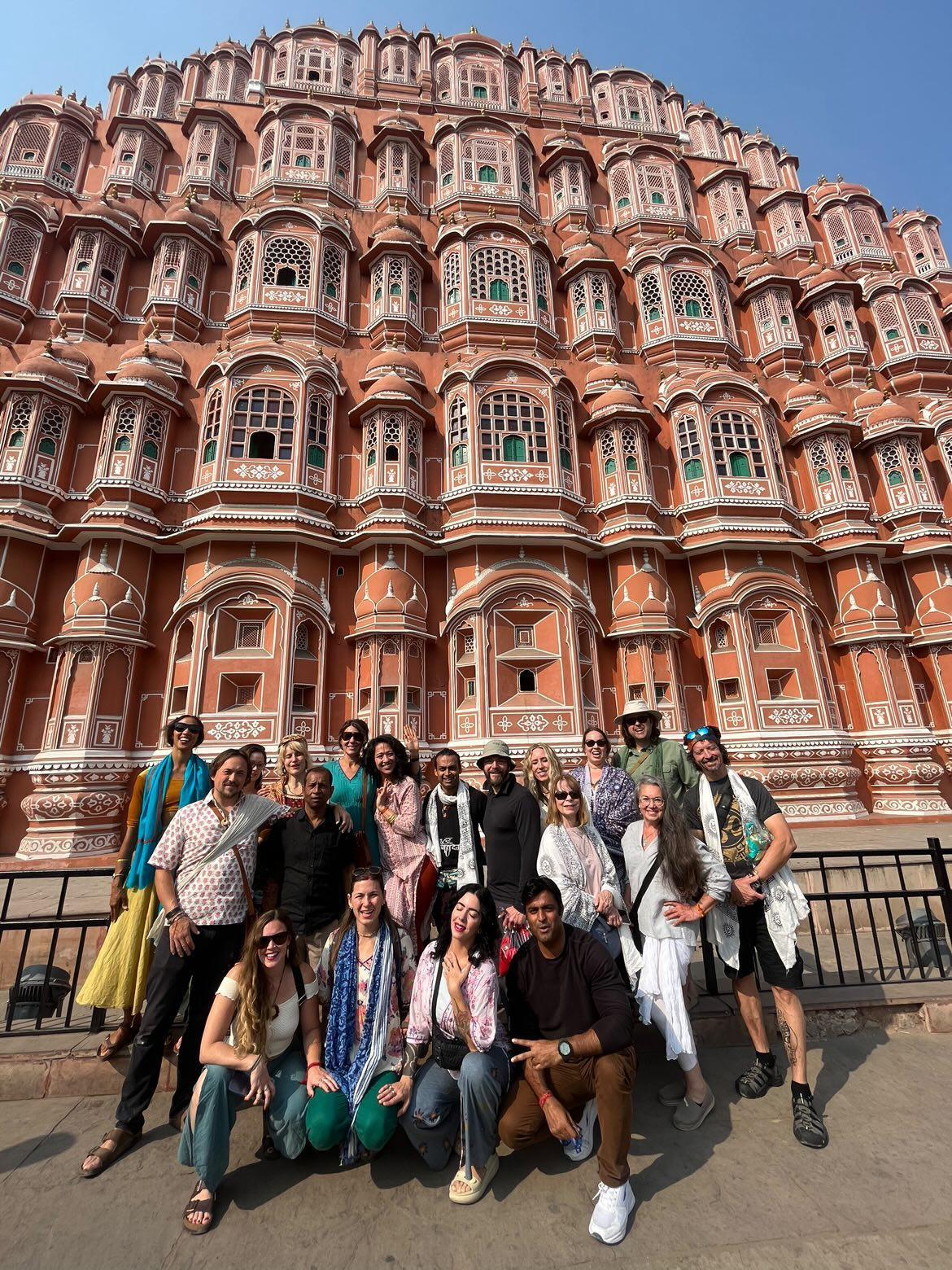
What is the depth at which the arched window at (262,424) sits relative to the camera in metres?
14.1

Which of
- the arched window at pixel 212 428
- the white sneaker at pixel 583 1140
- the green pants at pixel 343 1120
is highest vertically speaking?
the arched window at pixel 212 428

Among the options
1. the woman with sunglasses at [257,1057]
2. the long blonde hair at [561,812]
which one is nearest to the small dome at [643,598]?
the long blonde hair at [561,812]

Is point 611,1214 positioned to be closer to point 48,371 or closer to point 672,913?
point 672,913

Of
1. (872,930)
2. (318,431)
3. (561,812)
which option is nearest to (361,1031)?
(561,812)

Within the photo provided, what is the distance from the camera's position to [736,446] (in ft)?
51.8

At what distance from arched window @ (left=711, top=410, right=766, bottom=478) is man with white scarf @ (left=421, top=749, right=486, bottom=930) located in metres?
13.8

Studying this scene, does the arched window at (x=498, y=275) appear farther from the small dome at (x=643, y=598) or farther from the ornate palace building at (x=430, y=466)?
the small dome at (x=643, y=598)

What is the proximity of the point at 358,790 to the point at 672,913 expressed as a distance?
2601 millimetres

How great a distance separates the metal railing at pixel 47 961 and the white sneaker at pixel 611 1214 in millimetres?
3842

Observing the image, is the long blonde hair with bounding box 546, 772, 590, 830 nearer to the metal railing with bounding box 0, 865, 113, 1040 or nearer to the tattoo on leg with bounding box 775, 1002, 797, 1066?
the tattoo on leg with bounding box 775, 1002, 797, 1066

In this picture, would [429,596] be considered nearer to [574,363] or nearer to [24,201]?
[574,363]

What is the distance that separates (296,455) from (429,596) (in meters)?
4.70

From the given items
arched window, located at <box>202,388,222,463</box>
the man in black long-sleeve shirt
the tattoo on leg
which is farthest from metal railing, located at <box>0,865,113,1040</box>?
arched window, located at <box>202,388,222,463</box>

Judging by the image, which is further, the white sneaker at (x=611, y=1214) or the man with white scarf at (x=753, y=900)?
the man with white scarf at (x=753, y=900)
